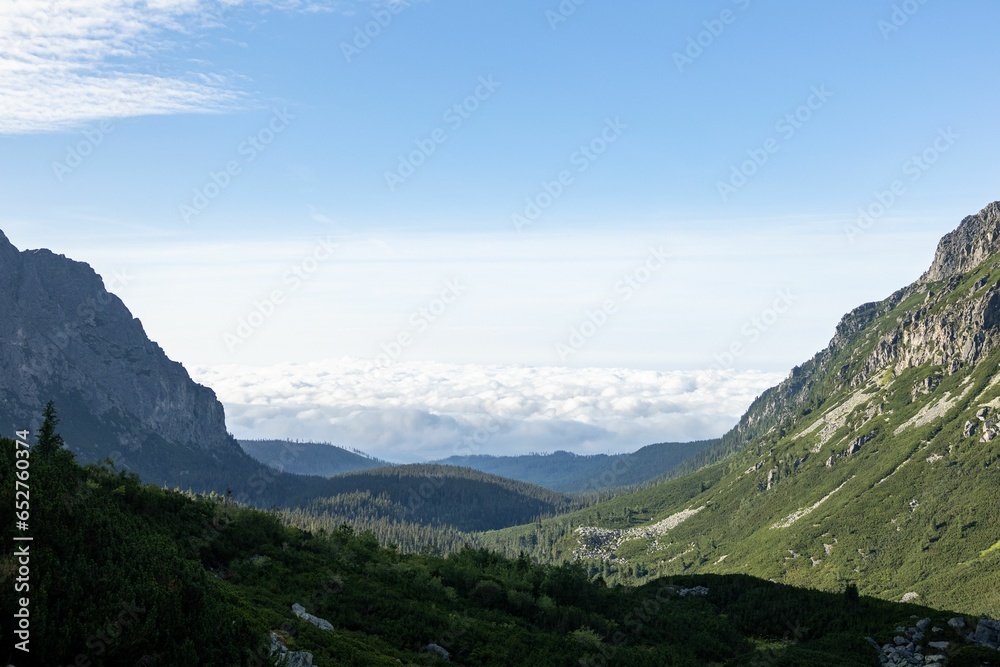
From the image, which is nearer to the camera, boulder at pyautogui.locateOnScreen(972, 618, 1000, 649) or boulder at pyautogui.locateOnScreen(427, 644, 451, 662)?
boulder at pyautogui.locateOnScreen(427, 644, 451, 662)

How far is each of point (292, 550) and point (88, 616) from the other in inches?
2144

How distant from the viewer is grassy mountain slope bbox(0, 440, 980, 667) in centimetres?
3600

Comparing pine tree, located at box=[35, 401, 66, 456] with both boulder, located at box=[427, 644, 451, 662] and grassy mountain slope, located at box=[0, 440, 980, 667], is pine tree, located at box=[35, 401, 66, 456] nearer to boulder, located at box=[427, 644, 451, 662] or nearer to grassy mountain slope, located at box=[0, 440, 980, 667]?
grassy mountain slope, located at box=[0, 440, 980, 667]

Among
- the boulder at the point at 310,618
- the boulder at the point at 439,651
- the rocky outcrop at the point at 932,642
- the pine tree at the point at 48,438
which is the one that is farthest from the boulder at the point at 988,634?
the pine tree at the point at 48,438

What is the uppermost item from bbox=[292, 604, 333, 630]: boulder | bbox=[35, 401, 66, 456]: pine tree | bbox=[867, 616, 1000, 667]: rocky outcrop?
bbox=[35, 401, 66, 456]: pine tree

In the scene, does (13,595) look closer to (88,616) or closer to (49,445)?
(88,616)

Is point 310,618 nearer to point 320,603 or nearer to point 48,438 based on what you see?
point 320,603

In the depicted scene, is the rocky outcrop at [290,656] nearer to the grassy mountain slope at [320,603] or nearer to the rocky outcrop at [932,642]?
the grassy mountain slope at [320,603]

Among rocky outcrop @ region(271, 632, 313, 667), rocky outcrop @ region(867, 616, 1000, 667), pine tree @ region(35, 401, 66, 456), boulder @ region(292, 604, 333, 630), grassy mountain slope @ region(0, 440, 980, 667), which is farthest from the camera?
rocky outcrop @ region(867, 616, 1000, 667)

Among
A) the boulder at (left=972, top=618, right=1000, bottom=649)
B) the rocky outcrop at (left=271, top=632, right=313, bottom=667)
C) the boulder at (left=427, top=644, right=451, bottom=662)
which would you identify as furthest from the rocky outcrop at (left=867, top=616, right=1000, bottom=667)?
the rocky outcrop at (left=271, top=632, right=313, bottom=667)

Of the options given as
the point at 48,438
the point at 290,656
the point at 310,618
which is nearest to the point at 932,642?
the point at 310,618

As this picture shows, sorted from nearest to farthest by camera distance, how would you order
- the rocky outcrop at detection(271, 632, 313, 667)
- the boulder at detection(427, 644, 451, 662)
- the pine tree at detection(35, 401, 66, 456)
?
1. the rocky outcrop at detection(271, 632, 313, 667)
2. the boulder at detection(427, 644, 451, 662)
3. the pine tree at detection(35, 401, 66, 456)

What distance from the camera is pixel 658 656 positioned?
74.2 metres

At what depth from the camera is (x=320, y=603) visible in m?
69.1
